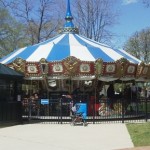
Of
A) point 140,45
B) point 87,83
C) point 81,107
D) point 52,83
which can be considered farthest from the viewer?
point 140,45

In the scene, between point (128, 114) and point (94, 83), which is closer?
point (128, 114)

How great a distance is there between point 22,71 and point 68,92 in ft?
10.1

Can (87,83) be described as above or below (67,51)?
below

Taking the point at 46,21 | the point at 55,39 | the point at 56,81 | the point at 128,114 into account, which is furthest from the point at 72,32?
the point at 46,21

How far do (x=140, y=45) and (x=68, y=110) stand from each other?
1606 inches

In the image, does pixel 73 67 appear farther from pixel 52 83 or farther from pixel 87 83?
pixel 87 83

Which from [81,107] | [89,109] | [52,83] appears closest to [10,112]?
[81,107]

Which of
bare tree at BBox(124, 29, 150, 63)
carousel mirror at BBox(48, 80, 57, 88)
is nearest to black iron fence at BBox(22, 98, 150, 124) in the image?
carousel mirror at BBox(48, 80, 57, 88)

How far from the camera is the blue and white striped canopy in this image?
65.3ft

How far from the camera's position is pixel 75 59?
747 inches

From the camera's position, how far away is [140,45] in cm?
5738

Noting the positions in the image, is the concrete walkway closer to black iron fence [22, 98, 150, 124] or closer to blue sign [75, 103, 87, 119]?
blue sign [75, 103, 87, 119]

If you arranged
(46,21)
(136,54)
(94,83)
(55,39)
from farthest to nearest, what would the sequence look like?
(136,54) → (46,21) → (55,39) → (94,83)

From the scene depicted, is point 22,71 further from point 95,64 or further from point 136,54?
→ point 136,54
